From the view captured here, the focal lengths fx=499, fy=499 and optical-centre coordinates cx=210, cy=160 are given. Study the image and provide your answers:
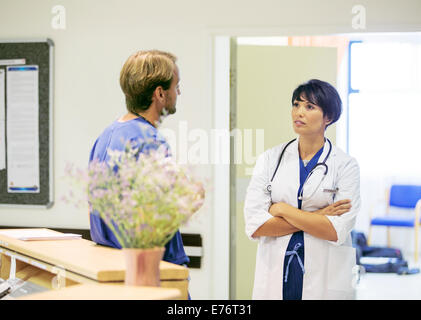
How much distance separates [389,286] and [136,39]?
9.21ft

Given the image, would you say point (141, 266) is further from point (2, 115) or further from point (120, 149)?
point (2, 115)

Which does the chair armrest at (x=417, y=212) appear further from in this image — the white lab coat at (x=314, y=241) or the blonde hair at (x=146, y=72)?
the blonde hair at (x=146, y=72)

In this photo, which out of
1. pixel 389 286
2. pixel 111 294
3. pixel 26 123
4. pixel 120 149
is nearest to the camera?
pixel 111 294

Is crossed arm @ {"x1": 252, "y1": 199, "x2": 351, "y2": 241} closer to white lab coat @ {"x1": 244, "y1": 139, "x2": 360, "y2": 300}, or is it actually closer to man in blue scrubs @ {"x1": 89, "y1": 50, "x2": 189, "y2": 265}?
white lab coat @ {"x1": 244, "y1": 139, "x2": 360, "y2": 300}

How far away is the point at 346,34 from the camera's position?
2850 mm

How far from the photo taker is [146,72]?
160cm

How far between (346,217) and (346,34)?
111 cm

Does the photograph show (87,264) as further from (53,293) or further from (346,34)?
(346,34)

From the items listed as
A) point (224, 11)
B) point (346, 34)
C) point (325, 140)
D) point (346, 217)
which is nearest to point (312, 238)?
point (346, 217)

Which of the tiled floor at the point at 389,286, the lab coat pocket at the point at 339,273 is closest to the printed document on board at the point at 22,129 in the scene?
the lab coat pocket at the point at 339,273

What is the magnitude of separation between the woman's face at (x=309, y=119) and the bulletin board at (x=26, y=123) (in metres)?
1.51

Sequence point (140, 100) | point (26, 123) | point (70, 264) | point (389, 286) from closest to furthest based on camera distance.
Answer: point (70, 264) < point (140, 100) < point (26, 123) < point (389, 286)

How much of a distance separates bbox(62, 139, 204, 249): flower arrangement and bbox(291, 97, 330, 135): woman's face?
1.54m

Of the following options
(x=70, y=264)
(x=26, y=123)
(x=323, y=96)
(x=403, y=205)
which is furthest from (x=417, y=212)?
(x=70, y=264)
